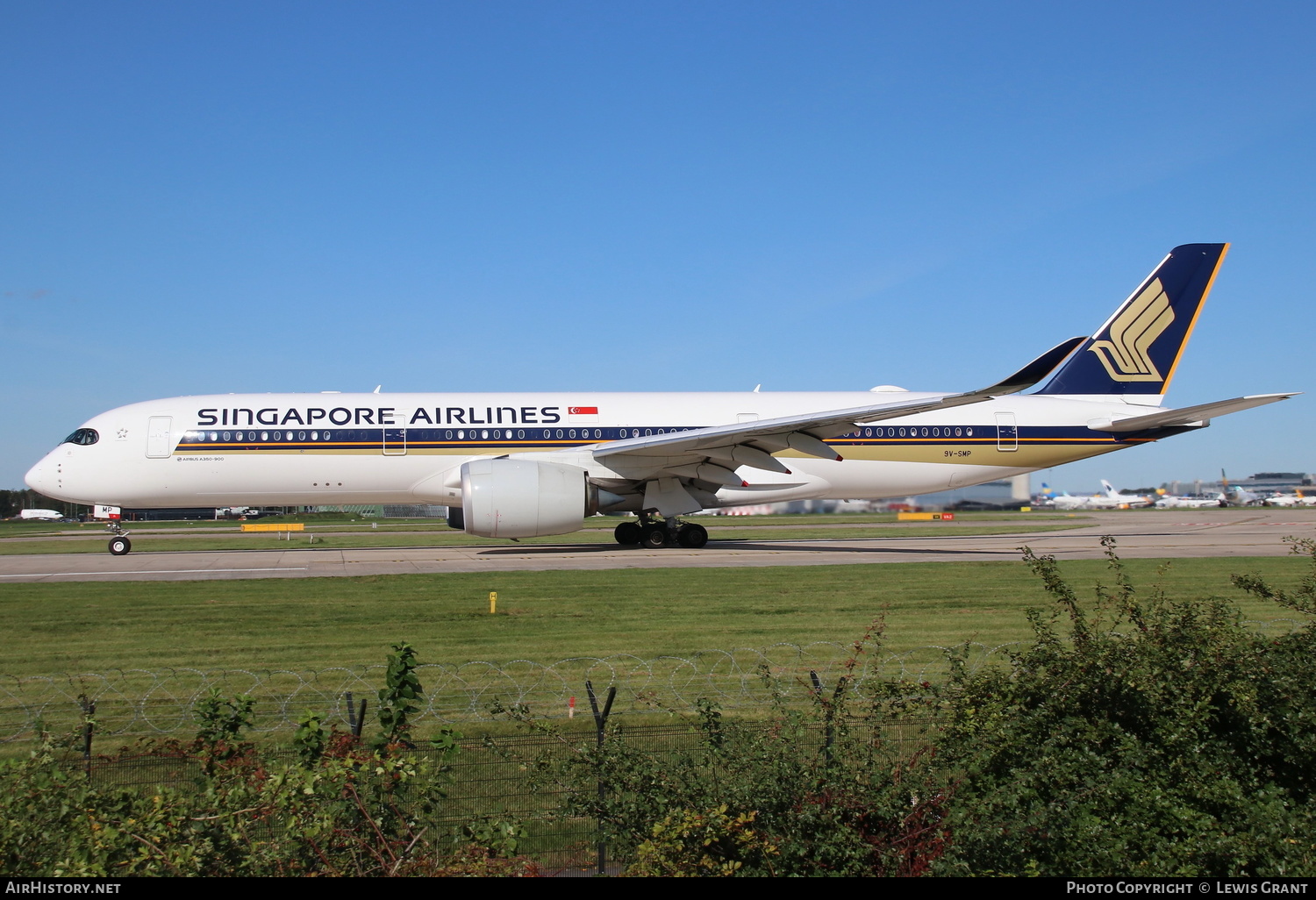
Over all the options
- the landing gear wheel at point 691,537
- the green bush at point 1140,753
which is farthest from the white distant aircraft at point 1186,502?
the green bush at point 1140,753

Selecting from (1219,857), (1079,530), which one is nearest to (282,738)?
(1219,857)

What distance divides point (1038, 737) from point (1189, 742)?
3.76 feet

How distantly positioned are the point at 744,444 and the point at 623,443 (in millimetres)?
3150

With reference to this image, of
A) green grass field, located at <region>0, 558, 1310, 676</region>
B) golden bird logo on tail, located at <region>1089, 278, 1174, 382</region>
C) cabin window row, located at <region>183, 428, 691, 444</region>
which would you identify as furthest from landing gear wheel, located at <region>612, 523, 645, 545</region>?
golden bird logo on tail, located at <region>1089, 278, 1174, 382</region>

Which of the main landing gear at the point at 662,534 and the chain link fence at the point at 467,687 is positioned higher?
the main landing gear at the point at 662,534

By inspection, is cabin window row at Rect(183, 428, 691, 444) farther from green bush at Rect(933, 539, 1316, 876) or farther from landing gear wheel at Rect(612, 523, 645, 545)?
green bush at Rect(933, 539, 1316, 876)

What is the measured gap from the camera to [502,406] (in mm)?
26062

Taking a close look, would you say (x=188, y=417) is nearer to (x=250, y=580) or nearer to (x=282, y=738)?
(x=250, y=580)

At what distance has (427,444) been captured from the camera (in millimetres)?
25250

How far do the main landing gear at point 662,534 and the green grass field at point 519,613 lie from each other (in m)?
5.87

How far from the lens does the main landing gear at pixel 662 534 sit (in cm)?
2606

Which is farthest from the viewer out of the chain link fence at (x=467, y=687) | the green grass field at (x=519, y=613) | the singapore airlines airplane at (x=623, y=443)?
the singapore airlines airplane at (x=623, y=443)

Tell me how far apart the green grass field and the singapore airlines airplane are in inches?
162

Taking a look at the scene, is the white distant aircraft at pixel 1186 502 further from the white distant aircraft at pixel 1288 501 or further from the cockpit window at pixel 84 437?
the cockpit window at pixel 84 437
